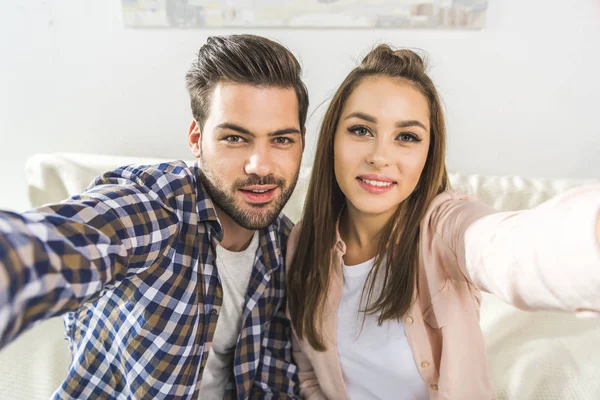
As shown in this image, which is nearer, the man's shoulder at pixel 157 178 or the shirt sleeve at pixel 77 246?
the shirt sleeve at pixel 77 246

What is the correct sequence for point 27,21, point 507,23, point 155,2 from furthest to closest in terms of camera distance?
point 27,21
point 155,2
point 507,23

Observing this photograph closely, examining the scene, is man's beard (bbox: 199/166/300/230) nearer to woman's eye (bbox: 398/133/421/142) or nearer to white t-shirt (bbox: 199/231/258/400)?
white t-shirt (bbox: 199/231/258/400)

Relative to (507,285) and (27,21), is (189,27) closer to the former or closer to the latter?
(27,21)

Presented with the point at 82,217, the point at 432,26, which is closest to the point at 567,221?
the point at 82,217

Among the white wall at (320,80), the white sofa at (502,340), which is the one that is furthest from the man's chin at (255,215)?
the white wall at (320,80)

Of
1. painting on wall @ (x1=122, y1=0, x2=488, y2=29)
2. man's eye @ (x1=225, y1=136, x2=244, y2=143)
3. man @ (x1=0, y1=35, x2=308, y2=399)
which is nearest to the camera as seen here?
man @ (x1=0, y1=35, x2=308, y2=399)

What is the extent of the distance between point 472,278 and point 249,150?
0.52 meters

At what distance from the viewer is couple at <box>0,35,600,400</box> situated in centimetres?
84

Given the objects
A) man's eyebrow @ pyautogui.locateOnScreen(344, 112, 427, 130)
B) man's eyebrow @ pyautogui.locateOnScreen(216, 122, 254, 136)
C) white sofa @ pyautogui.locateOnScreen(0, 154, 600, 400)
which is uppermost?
man's eyebrow @ pyautogui.locateOnScreen(344, 112, 427, 130)

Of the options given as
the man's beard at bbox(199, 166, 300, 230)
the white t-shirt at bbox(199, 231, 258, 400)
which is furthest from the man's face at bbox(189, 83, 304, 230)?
the white t-shirt at bbox(199, 231, 258, 400)

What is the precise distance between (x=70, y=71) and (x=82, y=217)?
1344mm

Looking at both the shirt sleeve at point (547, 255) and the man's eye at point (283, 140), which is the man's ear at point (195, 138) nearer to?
the man's eye at point (283, 140)

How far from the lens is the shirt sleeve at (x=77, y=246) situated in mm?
407

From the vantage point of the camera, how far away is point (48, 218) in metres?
0.51
